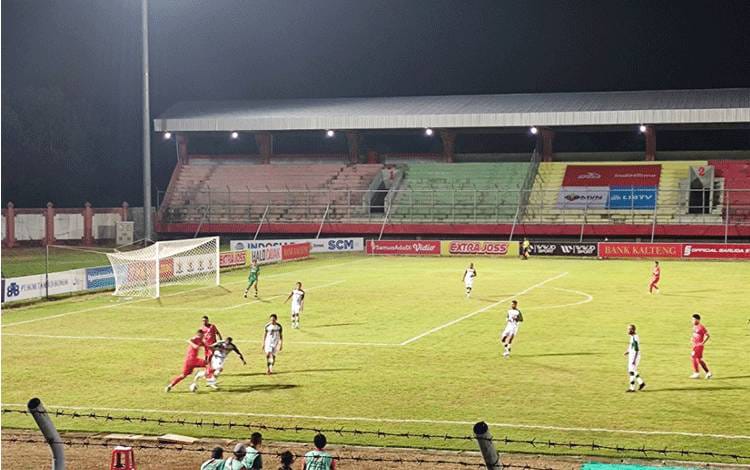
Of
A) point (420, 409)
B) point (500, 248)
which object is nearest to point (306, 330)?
point (420, 409)

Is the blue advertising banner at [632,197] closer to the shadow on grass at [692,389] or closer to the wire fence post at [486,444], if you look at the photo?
the shadow on grass at [692,389]

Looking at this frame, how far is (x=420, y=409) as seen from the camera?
20609 mm

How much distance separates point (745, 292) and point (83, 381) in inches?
1286

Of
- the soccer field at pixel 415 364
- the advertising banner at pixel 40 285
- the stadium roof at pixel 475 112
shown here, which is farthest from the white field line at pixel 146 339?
the stadium roof at pixel 475 112

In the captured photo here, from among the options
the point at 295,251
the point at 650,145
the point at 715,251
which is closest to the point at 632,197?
the point at 650,145

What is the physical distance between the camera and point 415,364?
2647 cm

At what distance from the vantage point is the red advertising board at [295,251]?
219ft

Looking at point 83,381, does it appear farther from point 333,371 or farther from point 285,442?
point 285,442

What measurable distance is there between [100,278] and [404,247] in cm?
2993

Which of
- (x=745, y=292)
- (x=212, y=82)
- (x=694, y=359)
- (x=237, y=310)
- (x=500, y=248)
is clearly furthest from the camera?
(x=212, y=82)

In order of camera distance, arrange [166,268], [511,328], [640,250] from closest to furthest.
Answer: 1. [511,328]
2. [166,268]
3. [640,250]

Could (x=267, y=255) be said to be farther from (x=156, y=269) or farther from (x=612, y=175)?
(x=612, y=175)

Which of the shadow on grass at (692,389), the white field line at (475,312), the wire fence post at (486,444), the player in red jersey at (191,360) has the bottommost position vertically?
the shadow on grass at (692,389)

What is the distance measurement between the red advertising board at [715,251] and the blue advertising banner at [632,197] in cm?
943
